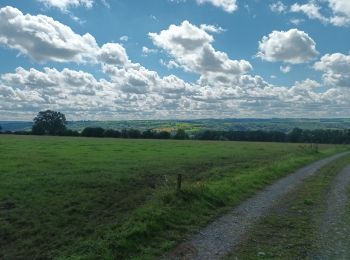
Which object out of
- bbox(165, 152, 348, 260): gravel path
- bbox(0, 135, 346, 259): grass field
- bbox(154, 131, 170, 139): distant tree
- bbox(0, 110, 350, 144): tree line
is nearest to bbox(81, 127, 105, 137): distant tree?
bbox(0, 110, 350, 144): tree line

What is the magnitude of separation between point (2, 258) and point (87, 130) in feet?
390

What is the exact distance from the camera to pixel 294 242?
11016 millimetres

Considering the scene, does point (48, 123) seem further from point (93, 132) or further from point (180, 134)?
point (180, 134)

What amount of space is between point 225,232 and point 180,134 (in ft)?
385

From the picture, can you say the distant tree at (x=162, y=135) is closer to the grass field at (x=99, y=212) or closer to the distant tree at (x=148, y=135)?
the distant tree at (x=148, y=135)

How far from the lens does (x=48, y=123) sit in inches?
5546

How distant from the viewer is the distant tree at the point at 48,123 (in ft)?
453

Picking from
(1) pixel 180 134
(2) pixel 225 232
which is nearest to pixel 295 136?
(1) pixel 180 134

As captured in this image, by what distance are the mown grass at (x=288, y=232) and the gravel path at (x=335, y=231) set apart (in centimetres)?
22

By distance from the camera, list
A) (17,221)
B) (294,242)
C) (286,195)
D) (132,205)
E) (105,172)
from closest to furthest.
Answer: (294,242) < (17,221) < (132,205) < (286,195) < (105,172)

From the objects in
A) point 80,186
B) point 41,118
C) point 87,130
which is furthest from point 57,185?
point 41,118

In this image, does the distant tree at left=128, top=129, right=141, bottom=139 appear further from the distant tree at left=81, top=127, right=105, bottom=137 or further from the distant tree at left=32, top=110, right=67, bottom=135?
the distant tree at left=32, top=110, right=67, bottom=135

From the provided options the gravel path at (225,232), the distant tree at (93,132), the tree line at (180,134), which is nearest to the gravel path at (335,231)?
the gravel path at (225,232)

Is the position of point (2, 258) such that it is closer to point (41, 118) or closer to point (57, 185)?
point (57, 185)
